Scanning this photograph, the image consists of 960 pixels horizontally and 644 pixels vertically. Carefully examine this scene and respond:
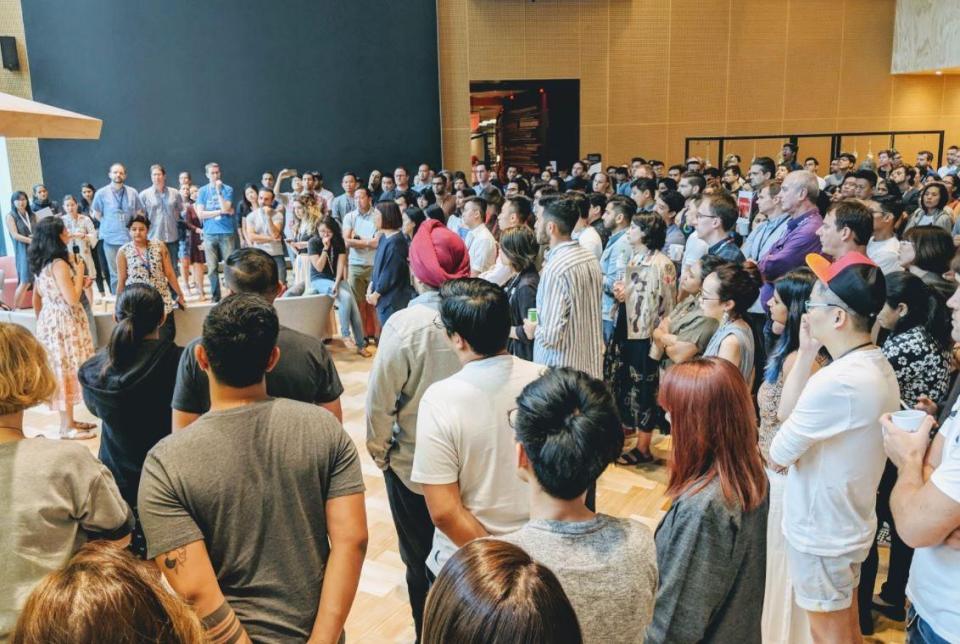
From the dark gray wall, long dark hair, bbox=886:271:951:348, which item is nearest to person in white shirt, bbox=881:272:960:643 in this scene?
long dark hair, bbox=886:271:951:348

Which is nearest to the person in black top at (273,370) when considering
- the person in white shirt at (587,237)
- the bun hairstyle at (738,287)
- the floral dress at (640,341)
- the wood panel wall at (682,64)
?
the bun hairstyle at (738,287)

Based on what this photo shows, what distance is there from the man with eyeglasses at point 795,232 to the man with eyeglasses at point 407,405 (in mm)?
2841

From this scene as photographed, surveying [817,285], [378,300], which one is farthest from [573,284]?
[378,300]

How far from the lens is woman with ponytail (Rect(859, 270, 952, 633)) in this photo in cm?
305

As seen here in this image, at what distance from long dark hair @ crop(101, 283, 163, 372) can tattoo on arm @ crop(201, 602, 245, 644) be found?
4.92ft

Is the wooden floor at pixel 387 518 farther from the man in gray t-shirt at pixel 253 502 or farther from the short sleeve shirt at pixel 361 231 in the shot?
the short sleeve shirt at pixel 361 231

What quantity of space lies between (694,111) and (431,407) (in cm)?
1344

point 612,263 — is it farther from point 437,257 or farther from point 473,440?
point 473,440

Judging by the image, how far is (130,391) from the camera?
2844 mm

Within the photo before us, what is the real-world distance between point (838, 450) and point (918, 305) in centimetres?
121

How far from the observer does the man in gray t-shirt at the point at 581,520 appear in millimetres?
1382

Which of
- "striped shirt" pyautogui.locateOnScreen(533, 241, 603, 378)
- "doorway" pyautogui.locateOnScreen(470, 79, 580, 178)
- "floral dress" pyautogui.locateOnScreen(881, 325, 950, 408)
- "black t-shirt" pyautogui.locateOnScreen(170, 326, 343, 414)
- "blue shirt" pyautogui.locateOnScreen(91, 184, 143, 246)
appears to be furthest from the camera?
"doorway" pyautogui.locateOnScreen(470, 79, 580, 178)

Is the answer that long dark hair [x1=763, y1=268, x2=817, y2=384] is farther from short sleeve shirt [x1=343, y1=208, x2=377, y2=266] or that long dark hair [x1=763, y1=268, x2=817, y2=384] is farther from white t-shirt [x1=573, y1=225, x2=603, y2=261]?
short sleeve shirt [x1=343, y1=208, x2=377, y2=266]

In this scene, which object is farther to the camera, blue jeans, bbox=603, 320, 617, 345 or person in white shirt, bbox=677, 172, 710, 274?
person in white shirt, bbox=677, 172, 710, 274
